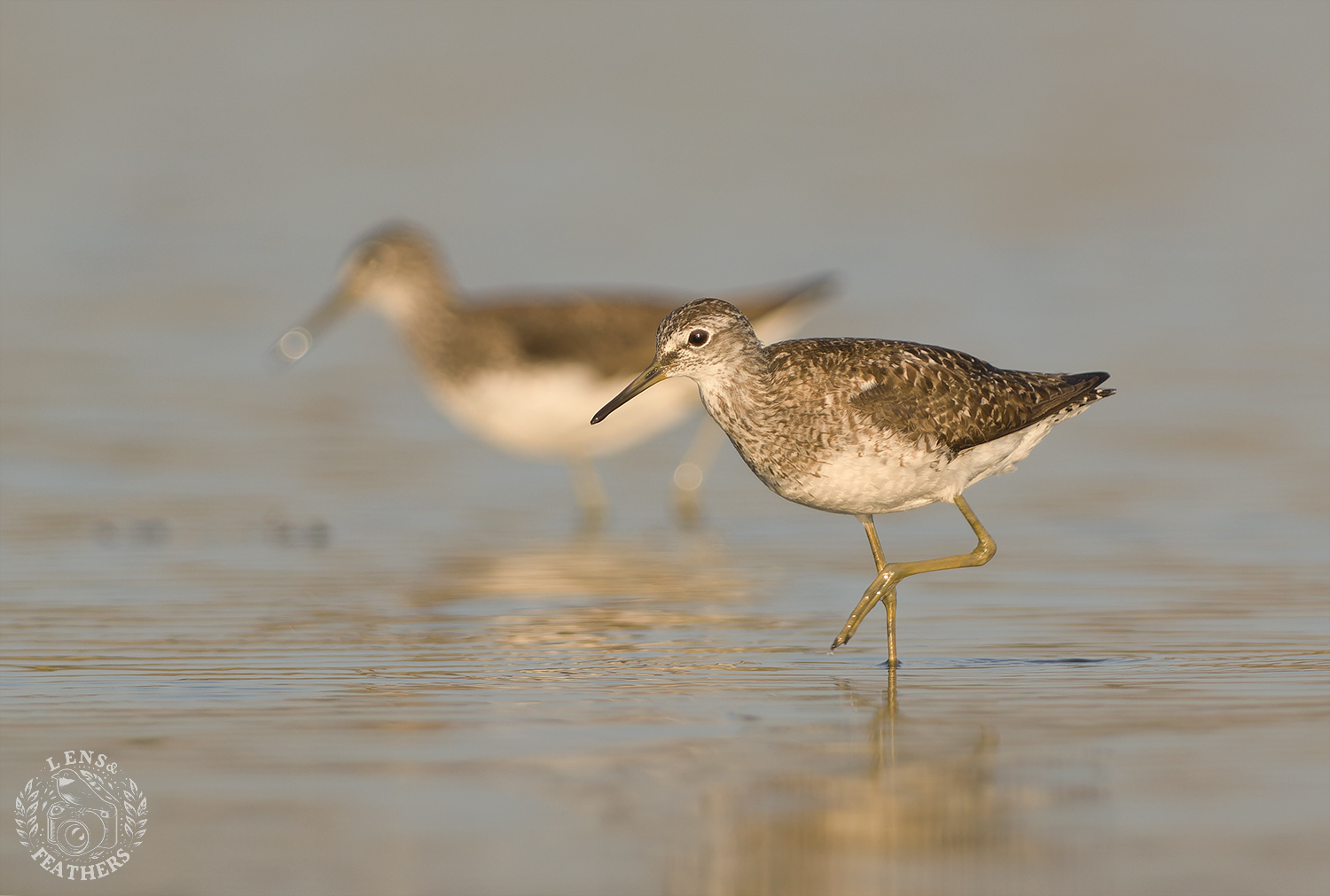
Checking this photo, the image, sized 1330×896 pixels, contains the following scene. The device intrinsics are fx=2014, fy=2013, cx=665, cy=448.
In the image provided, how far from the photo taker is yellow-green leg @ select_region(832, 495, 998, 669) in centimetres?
886

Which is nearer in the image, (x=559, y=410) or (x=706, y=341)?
(x=706, y=341)

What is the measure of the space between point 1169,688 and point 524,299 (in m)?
8.67

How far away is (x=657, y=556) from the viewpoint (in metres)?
12.3

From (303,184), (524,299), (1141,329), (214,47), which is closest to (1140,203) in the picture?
(1141,329)

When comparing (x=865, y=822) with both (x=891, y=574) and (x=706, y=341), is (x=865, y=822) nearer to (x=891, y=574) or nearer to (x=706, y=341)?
Answer: (x=891, y=574)

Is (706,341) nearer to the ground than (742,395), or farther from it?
farther from it

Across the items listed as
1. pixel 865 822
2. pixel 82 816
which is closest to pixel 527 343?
pixel 82 816

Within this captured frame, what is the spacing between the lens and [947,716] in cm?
768

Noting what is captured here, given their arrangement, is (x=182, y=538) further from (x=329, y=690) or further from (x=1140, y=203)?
(x=1140, y=203)

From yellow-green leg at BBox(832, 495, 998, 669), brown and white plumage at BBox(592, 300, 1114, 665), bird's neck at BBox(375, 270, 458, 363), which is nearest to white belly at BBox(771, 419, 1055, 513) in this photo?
brown and white plumage at BBox(592, 300, 1114, 665)

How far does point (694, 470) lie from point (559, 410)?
110 centimetres

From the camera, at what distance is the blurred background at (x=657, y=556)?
6.27 m

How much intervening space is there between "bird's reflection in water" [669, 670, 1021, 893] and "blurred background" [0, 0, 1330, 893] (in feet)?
0.07

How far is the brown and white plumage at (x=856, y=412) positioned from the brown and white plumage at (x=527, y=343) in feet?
16.9
